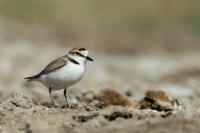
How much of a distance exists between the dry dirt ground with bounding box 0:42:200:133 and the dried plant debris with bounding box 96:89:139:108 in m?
0.19

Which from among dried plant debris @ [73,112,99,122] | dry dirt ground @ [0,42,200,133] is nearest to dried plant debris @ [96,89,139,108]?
dry dirt ground @ [0,42,200,133]

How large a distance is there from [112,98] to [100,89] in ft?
2.07

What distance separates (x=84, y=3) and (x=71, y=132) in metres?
27.1

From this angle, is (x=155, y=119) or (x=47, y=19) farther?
(x=47, y=19)

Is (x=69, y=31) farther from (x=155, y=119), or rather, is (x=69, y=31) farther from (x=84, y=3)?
(x=155, y=119)

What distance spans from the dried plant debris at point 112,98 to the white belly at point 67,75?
144 centimetres

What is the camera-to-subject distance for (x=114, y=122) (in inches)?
340

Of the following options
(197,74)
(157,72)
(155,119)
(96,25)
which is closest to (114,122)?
(155,119)

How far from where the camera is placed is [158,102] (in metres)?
10.0

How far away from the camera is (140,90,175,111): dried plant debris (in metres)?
9.89

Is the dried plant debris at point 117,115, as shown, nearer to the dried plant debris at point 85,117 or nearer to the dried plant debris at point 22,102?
the dried plant debris at point 85,117

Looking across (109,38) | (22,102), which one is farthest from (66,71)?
(109,38)

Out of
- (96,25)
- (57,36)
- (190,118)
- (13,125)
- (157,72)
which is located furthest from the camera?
(96,25)

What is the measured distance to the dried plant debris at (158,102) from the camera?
989cm
